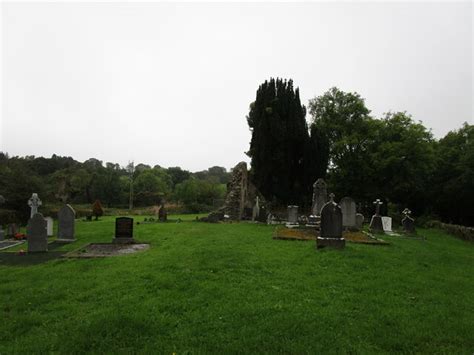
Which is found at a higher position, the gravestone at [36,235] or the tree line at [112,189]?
the tree line at [112,189]

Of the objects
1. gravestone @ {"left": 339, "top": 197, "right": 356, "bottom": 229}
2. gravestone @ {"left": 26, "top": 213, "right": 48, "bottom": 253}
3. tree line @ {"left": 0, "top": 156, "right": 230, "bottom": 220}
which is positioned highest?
tree line @ {"left": 0, "top": 156, "right": 230, "bottom": 220}

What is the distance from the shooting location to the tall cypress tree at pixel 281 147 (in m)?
26.3

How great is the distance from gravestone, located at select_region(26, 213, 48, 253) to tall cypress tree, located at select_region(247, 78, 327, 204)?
18409 millimetres

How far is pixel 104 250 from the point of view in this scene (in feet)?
33.9

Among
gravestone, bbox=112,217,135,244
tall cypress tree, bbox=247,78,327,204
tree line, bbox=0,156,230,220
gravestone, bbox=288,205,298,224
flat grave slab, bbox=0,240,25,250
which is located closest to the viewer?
flat grave slab, bbox=0,240,25,250

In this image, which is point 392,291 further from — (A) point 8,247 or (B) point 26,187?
(B) point 26,187

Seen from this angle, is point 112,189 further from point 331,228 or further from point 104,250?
point 331,228

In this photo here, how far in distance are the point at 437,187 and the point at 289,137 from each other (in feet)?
49.7

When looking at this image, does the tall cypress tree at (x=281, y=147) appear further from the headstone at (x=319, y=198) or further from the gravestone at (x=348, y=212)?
the gravestone at (x=348, y=212)

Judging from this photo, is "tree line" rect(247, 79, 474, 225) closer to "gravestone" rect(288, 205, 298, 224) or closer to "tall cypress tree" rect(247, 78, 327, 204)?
"tall cypress tree" rect(247, 78, 327, 204)

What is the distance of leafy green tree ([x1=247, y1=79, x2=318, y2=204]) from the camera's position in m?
26.3

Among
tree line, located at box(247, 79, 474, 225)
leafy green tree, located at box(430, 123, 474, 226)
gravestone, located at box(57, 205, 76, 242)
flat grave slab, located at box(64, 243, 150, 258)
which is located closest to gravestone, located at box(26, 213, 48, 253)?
flat grave slab, located at box(64, 243, 150, 258)

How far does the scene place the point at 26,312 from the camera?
484 cm

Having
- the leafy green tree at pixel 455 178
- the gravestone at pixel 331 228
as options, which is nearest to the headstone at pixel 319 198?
the gravestone at pixel 331 228
